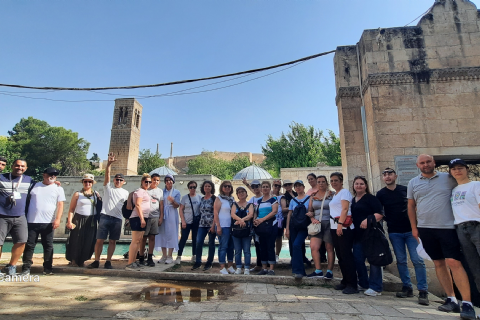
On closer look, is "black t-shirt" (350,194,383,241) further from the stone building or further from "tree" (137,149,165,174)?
"tree" (137,149,165,174)

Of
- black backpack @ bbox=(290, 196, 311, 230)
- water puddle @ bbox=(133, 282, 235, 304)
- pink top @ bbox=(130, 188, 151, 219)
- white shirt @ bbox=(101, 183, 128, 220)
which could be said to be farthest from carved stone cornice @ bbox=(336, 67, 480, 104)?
white shirt @ bbox=(101, 183, 128, 220)

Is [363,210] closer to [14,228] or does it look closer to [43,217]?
[43,217]

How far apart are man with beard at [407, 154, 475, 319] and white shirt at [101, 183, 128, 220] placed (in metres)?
4.92

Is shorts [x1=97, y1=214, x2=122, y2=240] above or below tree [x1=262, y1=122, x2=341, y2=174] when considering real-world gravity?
below

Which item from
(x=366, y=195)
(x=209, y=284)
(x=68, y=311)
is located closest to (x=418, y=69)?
(x=366, y=195)

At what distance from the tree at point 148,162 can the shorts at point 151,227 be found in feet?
118

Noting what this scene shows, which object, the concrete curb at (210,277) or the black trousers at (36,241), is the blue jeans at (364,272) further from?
the black trousers at (36,241)

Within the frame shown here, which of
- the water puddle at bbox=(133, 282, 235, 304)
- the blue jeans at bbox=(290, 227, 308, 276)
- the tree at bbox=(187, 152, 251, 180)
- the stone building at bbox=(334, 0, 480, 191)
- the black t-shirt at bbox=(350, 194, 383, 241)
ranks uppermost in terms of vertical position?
the tree at bbox=(187, 152, 251, 180)

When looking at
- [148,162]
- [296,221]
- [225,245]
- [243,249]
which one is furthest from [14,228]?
[148,162]

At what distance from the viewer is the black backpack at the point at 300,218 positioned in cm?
451

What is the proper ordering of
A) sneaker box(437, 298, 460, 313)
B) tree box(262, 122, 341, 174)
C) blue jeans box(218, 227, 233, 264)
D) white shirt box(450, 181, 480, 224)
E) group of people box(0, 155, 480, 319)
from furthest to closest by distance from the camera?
tree box(262, 122, 341, 174), blue jeans box(218, 227, 233, 264), group of people box(0, 155, 480, 319), sneaker box(437, 298, 460, 313), white shirt box(450, 181, 480, 224)

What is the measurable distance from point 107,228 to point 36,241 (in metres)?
1.09

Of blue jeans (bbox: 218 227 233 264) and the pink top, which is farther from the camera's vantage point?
A: the pink top

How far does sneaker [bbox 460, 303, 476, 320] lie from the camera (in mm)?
2998
